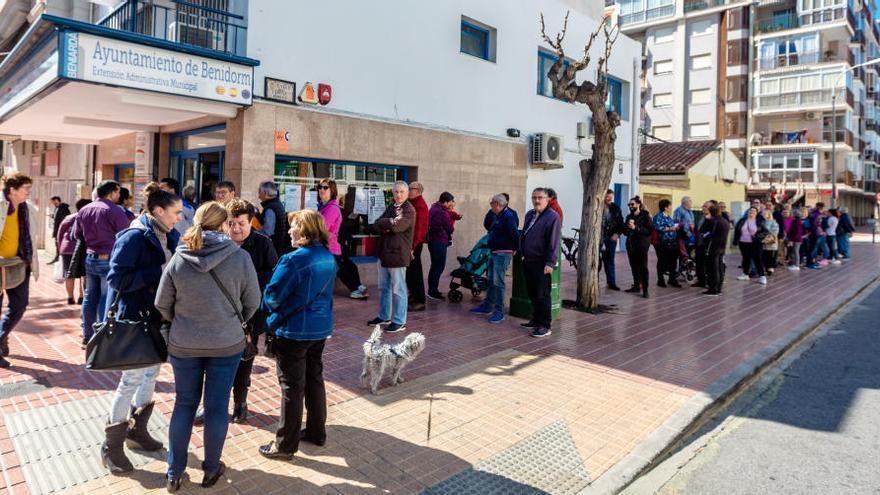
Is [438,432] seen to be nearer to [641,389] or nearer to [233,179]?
[641,389]

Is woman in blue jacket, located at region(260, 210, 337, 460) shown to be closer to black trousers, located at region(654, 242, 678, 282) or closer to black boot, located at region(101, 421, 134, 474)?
black boot, located at region(101, 421, 134, 474)

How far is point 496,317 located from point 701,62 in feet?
126

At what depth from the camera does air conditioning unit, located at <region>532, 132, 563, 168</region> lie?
44.6ft

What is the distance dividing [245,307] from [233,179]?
18.7 ft

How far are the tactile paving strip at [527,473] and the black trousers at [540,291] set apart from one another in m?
3.16

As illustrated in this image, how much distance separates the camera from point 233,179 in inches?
334

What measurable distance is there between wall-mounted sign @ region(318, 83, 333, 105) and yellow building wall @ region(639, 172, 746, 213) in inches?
503

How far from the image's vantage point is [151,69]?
7070 millimetres

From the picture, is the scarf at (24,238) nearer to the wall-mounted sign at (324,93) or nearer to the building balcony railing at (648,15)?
the wall-mounted sign at (324,93)

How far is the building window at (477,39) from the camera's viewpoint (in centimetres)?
1230

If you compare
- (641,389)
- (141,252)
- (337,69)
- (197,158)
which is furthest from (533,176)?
(141,252)

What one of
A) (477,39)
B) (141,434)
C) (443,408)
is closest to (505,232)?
(443,408)

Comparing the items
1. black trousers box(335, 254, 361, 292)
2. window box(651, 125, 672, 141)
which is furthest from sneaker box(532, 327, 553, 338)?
window box(651, 125, 672, 141)

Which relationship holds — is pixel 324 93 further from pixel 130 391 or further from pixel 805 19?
pixel 805 19
